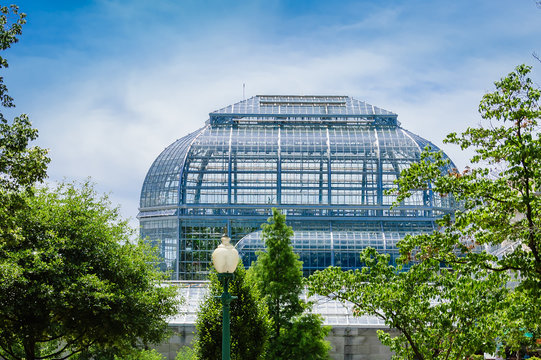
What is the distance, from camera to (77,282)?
20.5m

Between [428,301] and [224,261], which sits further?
[428,301]

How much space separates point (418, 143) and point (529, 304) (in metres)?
44.0

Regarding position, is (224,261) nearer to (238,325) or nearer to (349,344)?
(238,325)

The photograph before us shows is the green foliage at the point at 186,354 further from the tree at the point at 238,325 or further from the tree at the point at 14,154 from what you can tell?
the tree at the point at 14,154

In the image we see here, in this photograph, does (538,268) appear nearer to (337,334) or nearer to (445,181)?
(445,181)

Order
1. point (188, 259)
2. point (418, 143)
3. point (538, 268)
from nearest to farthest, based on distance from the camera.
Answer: point (538, 268) → point (188, 259) → point (418, 143)

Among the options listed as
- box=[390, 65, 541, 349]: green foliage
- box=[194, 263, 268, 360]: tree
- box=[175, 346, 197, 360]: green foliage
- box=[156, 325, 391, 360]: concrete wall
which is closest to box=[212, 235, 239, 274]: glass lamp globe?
box=[390, 65, 541, 349]: green foliage

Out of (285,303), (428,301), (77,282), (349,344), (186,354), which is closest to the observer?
(428,301)

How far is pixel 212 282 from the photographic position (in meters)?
21.9

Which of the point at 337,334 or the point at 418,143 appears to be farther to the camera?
the point at 418,143

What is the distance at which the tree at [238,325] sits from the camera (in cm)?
2055

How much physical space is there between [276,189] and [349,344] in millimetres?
27128

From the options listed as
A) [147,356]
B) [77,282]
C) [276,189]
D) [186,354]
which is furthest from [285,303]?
[276,189]

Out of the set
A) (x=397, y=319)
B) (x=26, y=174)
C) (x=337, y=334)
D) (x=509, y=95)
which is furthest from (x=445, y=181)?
(x=337, y=334)
